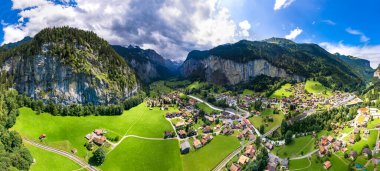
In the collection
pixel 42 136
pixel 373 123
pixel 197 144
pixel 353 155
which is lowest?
pixel 197 144

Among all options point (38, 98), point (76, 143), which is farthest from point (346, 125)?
point (38, 98)

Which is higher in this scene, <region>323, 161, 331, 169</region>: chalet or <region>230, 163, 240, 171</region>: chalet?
<region>323, 161, 331, 169</region>: chalet

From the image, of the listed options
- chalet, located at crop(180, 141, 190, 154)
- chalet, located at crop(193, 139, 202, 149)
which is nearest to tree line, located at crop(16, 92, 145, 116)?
chalet, located at crop(180, 141, 190, 154)

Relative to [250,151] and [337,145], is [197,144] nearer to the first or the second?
[250,151]

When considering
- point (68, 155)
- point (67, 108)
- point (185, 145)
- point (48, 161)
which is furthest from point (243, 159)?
point (67, 108)

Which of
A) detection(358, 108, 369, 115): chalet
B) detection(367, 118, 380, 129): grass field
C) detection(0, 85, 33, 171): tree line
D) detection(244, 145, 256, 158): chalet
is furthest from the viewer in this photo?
detection(358, 108, 369, 115): chalet

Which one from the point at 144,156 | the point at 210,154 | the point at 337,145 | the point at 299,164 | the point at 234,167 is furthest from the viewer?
the point at 210,154

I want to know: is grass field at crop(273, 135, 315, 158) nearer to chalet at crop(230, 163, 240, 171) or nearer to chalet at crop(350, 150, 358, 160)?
chalet at crop(350, 150, 358, 160)
